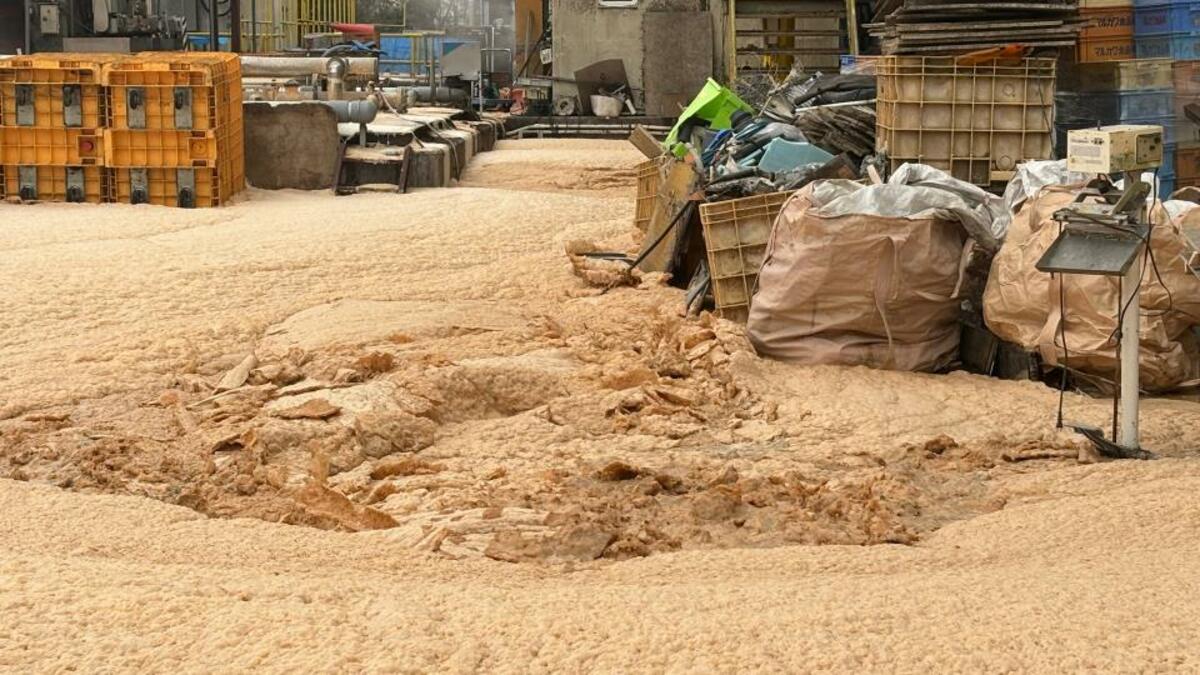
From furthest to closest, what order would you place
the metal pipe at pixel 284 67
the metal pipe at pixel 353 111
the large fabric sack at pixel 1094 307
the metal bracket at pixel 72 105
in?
the metal pipe at pixel 284 67, the metal pipe at pixel 353 111, the metal bracket at pixel 72 105, the large fabric sack at pixel 1094 307

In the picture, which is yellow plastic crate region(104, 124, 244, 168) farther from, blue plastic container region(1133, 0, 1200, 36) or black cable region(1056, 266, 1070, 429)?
black cable region(1056, 266, 1070, 429)

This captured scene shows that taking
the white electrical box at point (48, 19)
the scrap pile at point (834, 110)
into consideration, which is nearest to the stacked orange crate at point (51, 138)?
the scrap pile at point (834, 110)

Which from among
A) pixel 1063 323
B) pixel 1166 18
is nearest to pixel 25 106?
pixel 1166 18

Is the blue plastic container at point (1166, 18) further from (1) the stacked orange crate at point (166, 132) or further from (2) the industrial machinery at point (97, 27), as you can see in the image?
(2) the industrial machinery at point (97, 27)

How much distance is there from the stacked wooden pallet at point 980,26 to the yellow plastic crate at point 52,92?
255 inches

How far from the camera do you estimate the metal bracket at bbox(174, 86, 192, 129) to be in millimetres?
13570

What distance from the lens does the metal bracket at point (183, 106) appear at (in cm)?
1357

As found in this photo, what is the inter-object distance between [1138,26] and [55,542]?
840 centimetres

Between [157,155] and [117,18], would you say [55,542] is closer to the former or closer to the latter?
[157,155]

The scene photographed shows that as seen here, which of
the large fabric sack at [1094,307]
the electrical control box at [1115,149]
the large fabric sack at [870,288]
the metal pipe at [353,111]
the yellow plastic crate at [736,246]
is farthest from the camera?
the metal pipe at [353,111]

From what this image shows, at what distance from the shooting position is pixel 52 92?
45.0 ft

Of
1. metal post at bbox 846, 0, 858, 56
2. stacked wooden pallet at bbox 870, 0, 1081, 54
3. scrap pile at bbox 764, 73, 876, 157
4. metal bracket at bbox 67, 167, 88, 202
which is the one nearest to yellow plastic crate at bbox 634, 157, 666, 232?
scrap pile at bbox 764, 73, 876, 157

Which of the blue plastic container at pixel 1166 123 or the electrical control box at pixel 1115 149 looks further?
the blue plastic container at pixel 1166 123

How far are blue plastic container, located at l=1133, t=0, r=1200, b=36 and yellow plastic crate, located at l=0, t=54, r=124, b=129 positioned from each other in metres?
7.66
